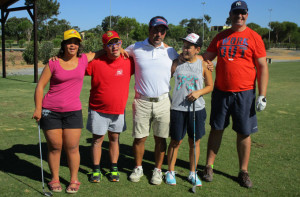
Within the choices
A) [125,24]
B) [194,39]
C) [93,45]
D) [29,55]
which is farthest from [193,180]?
[125,24]

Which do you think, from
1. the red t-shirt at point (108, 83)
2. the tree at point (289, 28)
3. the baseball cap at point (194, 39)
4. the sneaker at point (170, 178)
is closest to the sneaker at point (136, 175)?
the sneaker at point (170, 178)

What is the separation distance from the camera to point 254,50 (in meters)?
4.01

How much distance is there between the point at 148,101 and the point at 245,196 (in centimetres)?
161

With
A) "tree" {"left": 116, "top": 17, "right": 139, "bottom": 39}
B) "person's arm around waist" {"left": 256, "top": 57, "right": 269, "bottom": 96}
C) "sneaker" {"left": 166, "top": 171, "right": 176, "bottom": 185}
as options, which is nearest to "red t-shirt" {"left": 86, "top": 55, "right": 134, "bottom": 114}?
"sneaker" {"left": 166, "top": 171, "right": 176, "bottom": 185}

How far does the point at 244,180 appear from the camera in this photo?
4125mm

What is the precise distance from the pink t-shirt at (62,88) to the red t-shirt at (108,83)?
0.86 ft

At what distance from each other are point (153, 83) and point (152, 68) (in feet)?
0.60

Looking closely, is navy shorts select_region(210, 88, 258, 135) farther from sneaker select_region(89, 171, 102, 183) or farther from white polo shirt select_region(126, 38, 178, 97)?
sneaker select_region(89, 171, 102, 183)

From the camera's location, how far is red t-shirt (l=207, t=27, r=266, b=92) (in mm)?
4008

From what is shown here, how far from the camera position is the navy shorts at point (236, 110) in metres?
4.12

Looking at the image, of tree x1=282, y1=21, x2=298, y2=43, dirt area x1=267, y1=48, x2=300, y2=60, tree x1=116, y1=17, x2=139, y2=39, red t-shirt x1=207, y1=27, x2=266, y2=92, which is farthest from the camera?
tree x1=282, y1=21, x2=298, y2=43

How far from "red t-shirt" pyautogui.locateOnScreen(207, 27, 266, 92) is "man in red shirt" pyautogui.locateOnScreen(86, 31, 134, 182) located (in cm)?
119

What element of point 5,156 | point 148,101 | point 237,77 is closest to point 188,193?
point 148,101

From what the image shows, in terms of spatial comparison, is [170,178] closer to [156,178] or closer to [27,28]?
[156,178]
